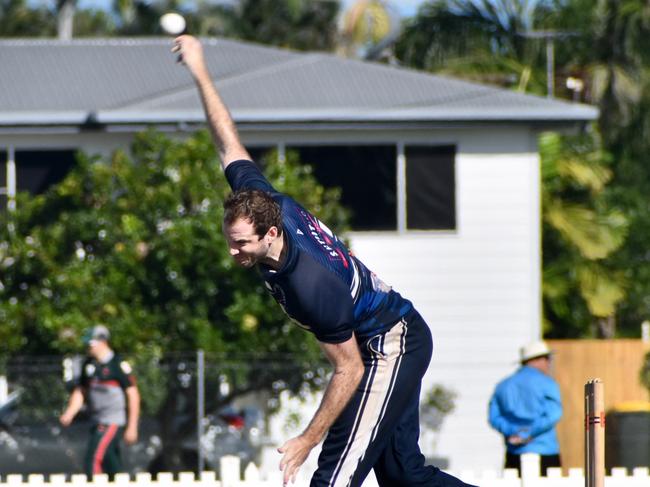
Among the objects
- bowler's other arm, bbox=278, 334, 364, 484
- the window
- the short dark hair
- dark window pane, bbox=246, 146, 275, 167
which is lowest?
bowler's other arm, bbox=278, 334, 364, 484

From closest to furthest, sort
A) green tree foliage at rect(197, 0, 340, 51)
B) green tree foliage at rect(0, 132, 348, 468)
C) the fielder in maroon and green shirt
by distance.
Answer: the fielder in maroon and green shirt
green tree foliage at rect(0, 132, 348, 468)
green tree foliage at rect(197, 0, 340, 51)

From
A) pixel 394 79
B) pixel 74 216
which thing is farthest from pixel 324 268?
pixel 394 79

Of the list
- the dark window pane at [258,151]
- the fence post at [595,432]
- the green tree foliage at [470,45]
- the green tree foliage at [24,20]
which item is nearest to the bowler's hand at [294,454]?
the fence post at [595,432]

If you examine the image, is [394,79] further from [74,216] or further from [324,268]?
[324,268]

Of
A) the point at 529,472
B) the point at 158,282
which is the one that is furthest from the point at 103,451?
the point at 529,472

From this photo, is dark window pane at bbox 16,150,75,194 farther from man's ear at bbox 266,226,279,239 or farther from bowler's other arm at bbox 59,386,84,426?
man's ear at bbox 266,226,279,239

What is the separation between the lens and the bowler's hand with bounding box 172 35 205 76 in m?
5.71

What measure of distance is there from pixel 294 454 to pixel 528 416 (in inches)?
213

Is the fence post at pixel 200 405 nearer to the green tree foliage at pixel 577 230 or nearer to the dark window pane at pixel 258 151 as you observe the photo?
the dark window pane at pixel 258 151

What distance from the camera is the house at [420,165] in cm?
1655

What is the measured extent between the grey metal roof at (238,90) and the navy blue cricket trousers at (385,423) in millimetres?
11351

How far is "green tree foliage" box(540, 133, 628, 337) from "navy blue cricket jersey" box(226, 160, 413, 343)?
1449 cm

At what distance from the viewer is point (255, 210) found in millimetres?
4637

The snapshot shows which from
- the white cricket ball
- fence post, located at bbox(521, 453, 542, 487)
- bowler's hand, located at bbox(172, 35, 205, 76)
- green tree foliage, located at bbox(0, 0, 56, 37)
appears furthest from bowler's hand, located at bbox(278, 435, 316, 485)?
green tree foliage, located at bbox(0, 0, 56, 37)
